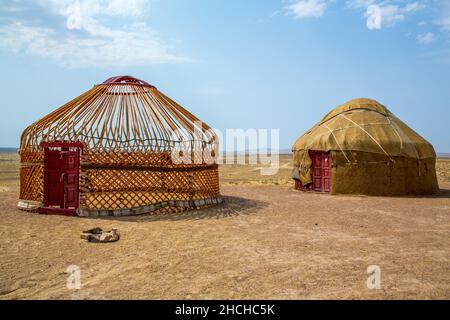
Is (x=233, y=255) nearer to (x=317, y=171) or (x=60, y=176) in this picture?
(x=60, y=176)

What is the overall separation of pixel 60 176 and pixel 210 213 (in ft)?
10.3

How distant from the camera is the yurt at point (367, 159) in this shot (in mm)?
10844

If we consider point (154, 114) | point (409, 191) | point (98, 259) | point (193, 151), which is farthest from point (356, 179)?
point (98, 259)

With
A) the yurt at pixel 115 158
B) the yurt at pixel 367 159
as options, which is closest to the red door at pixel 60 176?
the yurt at pixel 115 158

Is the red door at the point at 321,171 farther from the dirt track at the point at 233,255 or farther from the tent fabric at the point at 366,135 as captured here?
the dirt track at the point at 233,255

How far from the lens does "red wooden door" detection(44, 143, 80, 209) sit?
24.9 ft

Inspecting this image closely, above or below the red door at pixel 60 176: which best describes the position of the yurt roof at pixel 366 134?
above

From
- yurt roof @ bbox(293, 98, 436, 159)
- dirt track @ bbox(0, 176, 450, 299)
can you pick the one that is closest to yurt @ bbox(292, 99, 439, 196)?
yurt roof @ bbox(293, 98, 436, 159)

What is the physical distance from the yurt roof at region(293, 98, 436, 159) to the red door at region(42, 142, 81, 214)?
22.9 ft

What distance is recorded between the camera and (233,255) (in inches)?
181

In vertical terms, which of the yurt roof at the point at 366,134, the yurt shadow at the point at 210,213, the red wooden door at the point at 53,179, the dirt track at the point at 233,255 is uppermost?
the yurt roof at the point at 366,134

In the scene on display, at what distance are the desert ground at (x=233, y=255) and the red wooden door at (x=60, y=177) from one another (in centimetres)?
51

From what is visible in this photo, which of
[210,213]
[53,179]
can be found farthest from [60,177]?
[210,213]

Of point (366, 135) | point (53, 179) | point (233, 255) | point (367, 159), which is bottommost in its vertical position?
point (233, 255)
